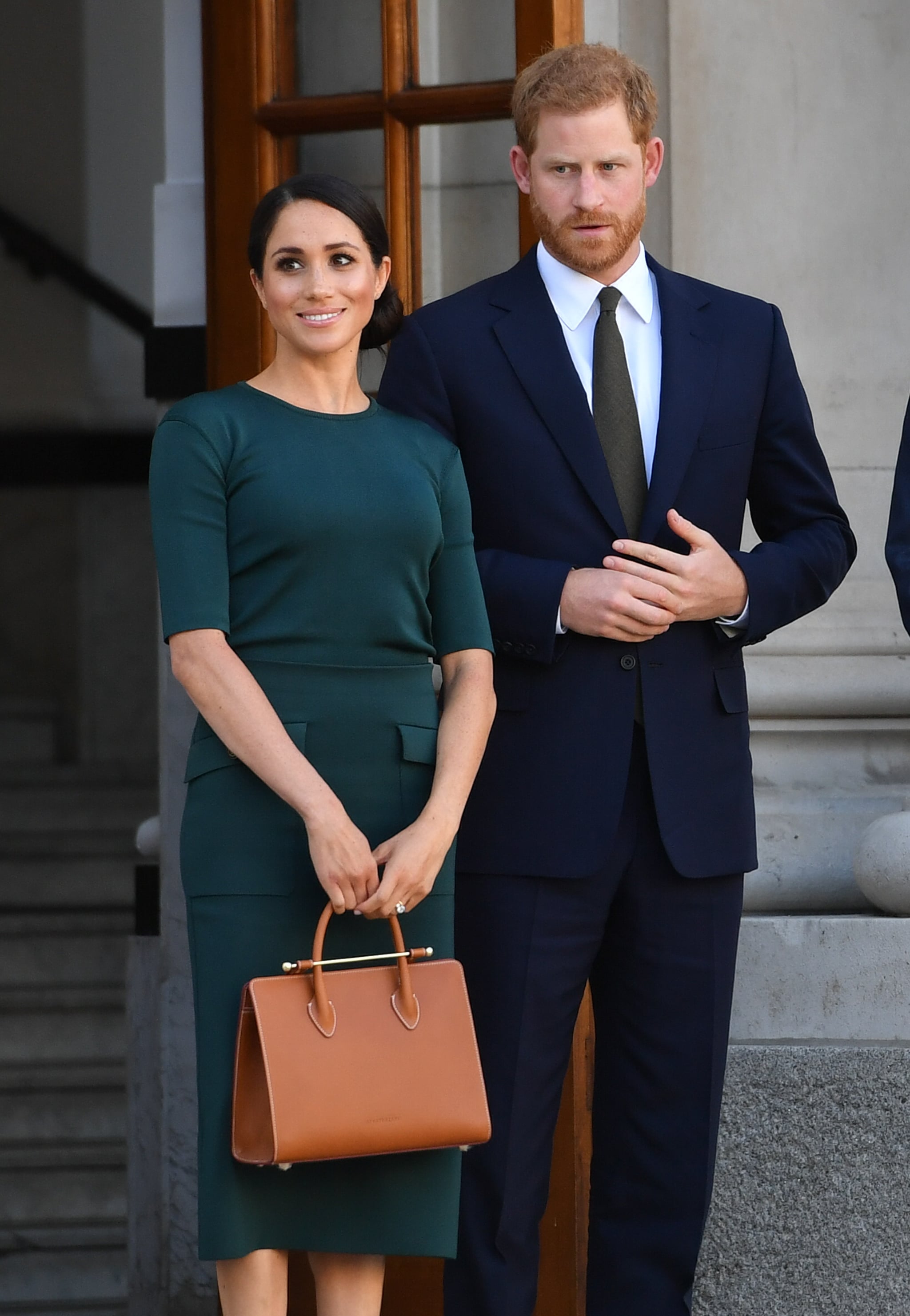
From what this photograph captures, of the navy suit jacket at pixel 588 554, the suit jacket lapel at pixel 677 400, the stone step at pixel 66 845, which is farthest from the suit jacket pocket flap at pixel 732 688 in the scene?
the stone step at pixel 66 845

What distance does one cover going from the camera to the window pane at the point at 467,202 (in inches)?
126

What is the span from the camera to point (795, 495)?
2650 millimetres

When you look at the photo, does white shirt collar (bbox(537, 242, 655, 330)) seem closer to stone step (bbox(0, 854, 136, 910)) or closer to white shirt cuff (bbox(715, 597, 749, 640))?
white shirt cuff (bbox(715, 597, 749, 640))

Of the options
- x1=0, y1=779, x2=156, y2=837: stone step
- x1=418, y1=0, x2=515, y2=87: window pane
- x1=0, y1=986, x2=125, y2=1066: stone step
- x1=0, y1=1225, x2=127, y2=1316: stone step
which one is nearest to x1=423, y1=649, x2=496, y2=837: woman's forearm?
x1=418, y1=0, x2=515, y2=87: window pane

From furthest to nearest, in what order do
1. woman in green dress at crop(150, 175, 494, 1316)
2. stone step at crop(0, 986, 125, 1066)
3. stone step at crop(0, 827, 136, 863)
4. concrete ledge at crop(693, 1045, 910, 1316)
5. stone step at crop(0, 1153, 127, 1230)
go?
stone step at crop(0, 827, 136, 863) < stone step at crop(0, 986, 125, 1066) < stone step at crop(0, 1153, 127, 1230) < concrete ledge at crop(693, 1045, 910, 1316) < woman in green dress at crop(150, 175, 494, 1316)

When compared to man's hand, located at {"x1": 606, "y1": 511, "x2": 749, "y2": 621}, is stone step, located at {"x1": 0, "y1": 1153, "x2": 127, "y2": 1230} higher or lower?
lower

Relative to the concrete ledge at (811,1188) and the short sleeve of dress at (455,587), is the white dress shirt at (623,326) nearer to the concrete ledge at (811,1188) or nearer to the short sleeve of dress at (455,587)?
the short sleeve of dress at (455,587)

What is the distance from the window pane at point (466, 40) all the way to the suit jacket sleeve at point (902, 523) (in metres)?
1.15

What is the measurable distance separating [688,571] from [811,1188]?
1209 millimetres

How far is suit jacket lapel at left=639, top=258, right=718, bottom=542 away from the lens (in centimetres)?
252

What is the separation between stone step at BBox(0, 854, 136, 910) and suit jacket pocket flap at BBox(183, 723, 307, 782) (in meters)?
4.70

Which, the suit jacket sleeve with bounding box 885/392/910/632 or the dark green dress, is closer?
the dark green dress

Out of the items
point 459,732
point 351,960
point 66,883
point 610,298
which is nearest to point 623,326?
point 610,298

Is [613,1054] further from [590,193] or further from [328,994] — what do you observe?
[590,193]
